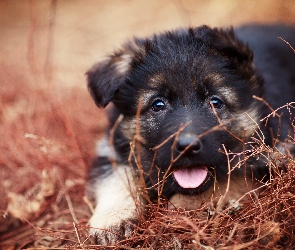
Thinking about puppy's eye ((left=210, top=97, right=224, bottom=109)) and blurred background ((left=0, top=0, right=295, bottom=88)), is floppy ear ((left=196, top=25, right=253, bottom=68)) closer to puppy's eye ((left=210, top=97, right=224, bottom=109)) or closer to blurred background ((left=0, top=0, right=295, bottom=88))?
puppy's eye ((left=210, top=97, right=224, bottom=109))

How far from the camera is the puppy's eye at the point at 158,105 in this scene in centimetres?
360

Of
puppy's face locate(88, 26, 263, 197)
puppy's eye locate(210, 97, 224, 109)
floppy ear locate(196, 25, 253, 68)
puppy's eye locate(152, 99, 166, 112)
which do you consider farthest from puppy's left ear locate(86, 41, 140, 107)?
puppy's eye locate(210, 97, 224, 109)

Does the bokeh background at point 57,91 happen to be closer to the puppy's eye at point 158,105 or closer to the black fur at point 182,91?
the black fur at point 182,91

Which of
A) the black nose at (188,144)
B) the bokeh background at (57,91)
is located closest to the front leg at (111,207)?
the bokeh background at (57,91)

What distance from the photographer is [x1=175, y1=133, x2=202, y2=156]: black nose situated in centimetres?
304

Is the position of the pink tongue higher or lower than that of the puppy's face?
lower

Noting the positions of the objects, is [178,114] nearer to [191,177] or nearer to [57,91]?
[191,177]

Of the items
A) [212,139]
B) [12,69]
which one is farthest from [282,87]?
[12,69]

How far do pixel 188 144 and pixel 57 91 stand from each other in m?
4.30

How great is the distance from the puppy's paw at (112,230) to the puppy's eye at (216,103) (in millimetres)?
1118

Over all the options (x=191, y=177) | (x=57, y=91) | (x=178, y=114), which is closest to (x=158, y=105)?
(x=178, y=114)

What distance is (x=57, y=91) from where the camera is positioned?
6945 mm

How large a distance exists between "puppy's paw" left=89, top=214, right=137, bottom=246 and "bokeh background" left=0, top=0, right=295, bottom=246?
8.6 inches

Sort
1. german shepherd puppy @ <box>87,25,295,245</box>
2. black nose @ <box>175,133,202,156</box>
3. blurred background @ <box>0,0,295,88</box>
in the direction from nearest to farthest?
black nose @ <box>175,133,202,156</box> < german shepherd puppy @ <box>87,25,295,245</box> < blurred background @ <box>0,0,295,88</box>
